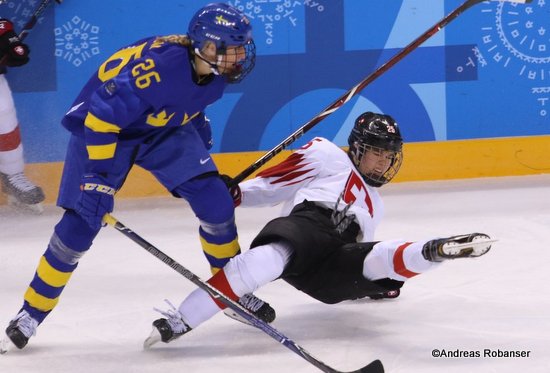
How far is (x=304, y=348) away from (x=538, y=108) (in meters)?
2.98

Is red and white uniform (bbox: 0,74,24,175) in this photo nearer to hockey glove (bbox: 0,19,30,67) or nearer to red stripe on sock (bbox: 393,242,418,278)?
hockey glove (bbox: 0,19,30,67)

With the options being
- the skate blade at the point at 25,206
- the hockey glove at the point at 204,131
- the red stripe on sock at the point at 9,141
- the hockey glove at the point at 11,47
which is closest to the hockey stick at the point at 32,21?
the hockey glove at the point at 11,47

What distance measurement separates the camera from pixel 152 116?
2.99 metres

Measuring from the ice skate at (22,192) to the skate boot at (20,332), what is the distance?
7.23 ft

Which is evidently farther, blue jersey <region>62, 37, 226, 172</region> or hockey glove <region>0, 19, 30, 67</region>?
hockey glove <region>0, 19, 30, 67</region>

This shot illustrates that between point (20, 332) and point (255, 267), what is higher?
point (255, 267)

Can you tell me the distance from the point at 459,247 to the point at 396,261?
30cm

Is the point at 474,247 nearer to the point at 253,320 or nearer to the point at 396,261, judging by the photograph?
the point at 396,261

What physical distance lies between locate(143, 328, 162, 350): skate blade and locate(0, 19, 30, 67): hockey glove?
2483mm

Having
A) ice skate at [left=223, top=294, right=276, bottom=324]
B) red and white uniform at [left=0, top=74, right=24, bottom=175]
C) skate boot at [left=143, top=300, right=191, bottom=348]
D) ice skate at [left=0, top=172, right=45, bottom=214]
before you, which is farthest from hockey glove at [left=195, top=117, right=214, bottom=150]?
red and white uniform at [left=0, top=74, right=24, bottom=175]

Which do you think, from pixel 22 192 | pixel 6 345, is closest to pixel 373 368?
pixel 6 345

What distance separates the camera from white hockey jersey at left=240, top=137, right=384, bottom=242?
3219 mm

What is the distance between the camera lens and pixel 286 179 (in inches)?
130

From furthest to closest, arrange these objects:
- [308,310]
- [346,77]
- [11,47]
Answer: [346,77], [11,47], [308,310]
